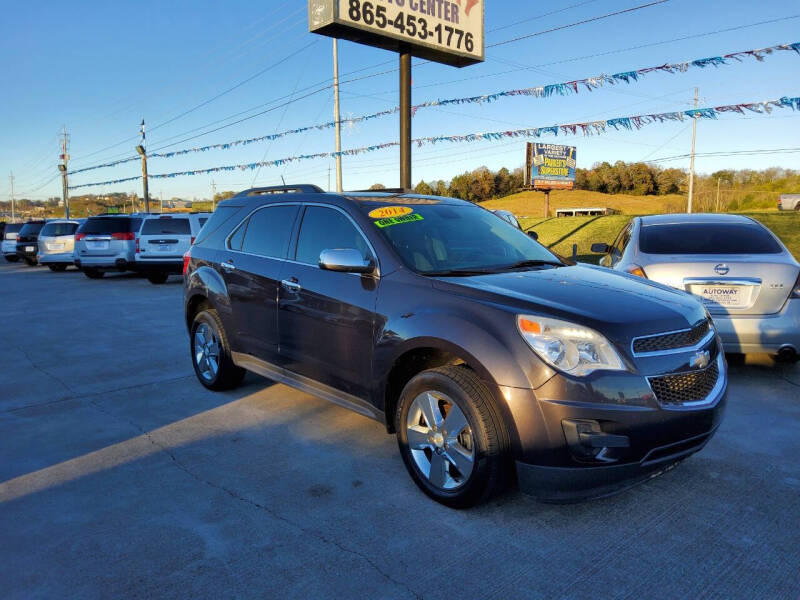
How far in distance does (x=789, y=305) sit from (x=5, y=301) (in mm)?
13723

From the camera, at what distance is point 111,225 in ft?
56.3

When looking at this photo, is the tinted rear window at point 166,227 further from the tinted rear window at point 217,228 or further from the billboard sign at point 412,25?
the tinted rear window at point 217,228

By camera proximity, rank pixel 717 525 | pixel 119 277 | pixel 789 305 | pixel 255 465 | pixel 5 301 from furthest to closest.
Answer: pixel 119 277 → pixel 5 301 → pixel 789 305 → pixel 255 465 → pixel 717 525

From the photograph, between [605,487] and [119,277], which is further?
[119,277]

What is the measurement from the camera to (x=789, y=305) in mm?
5406

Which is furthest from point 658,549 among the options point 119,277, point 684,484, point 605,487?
point 119,277

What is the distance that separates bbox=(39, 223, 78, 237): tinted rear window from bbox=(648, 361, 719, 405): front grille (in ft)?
71.0

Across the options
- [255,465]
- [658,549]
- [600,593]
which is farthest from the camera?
[255,465]

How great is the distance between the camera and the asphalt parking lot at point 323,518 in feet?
8.55

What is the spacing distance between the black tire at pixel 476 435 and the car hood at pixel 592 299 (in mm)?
460

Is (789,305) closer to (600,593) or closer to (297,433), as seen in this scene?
(600,593)

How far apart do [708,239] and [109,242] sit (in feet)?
52.1

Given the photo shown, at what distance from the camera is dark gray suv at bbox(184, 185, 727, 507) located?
2.86 metres

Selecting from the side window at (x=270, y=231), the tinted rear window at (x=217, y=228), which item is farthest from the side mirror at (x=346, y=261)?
the tinted rear window at (x=217, y=228)
